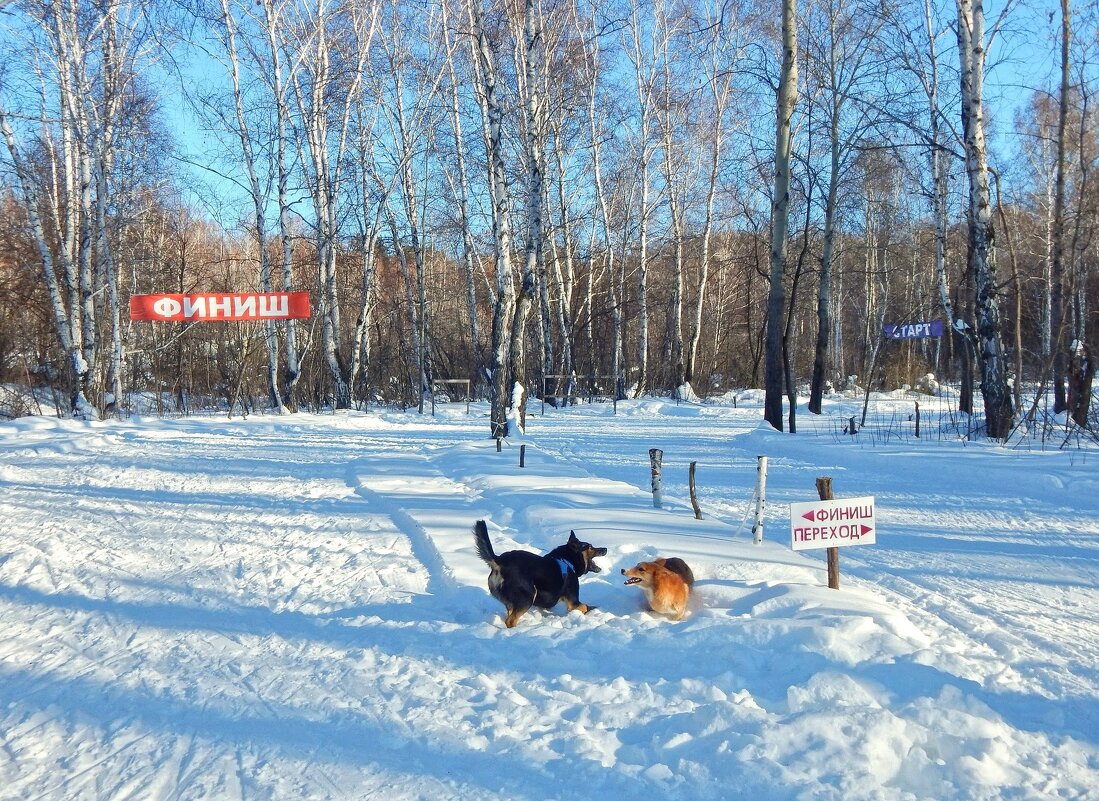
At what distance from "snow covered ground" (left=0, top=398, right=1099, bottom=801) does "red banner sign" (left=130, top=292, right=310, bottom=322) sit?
10351 millimetres

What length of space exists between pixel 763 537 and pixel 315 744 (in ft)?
16.7

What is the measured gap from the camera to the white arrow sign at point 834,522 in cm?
551

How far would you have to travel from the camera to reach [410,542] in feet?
26.2

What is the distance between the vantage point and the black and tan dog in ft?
17.1

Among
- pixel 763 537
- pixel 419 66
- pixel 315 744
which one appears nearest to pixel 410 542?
pixel 763 537

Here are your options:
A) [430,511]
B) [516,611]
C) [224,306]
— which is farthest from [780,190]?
[516,611]

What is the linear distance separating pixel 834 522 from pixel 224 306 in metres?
18.6

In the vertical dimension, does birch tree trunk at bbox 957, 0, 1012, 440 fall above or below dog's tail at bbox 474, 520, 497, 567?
above

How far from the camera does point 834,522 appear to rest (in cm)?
553

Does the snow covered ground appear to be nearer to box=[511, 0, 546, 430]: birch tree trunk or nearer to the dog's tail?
the dog's tail

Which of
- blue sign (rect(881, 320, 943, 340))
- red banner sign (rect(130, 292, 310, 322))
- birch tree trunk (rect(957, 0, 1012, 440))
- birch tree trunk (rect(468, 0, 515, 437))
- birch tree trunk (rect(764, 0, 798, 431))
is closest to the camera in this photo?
birch tree trunk (rect(957, 0, 1012, 440))

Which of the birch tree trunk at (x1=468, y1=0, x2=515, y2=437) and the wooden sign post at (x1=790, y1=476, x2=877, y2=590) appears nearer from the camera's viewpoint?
the wooden sign post at (x1=790, y1=476, x2=877, y2=590)

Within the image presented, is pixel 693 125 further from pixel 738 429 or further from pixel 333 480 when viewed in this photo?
pixel 333 480

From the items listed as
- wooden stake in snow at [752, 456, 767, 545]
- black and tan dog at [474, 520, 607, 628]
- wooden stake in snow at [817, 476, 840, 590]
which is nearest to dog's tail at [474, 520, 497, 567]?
black and tan dog at [474, 520, 607, 628]
